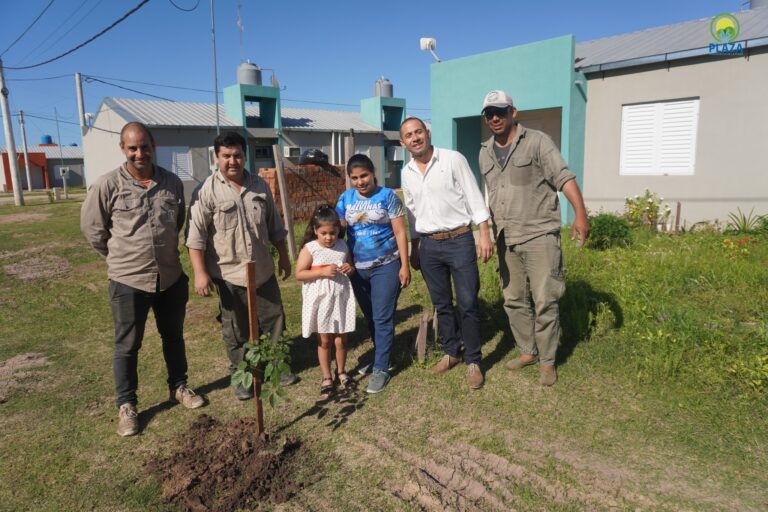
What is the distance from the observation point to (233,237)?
3.56 m

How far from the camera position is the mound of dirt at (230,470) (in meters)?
2.65

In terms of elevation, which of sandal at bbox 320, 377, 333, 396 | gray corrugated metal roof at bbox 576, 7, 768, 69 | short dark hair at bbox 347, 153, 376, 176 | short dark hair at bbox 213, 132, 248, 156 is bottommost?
sandal at bbox 320, 377, 333, 396

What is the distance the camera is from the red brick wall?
12.5m

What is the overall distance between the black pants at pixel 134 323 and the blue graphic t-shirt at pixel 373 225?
1249mm

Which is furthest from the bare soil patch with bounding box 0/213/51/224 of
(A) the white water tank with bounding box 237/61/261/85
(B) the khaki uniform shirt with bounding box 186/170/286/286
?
(B) the khaki uniform shirt with bounding box 186/170/286/286

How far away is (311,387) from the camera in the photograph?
156 inches

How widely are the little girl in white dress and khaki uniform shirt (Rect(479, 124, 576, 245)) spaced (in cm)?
120

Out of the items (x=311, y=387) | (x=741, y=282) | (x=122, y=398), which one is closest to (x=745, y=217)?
(x=741, y=282)

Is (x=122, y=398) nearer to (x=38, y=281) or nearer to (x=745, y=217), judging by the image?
(x=38, y=281)

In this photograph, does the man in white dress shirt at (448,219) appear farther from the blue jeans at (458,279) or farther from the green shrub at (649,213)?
the green shrub at (649,213)

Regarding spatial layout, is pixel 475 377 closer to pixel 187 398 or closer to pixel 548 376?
pixel 548 376

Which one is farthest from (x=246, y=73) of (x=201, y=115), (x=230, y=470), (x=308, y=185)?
(x=230, y=470)

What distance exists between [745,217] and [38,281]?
35.8ft

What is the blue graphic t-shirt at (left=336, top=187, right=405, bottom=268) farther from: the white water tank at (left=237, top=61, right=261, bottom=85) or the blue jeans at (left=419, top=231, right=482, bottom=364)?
the white water tank at (left=237, top=61, right=261, bottom=85)
